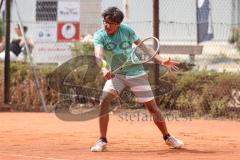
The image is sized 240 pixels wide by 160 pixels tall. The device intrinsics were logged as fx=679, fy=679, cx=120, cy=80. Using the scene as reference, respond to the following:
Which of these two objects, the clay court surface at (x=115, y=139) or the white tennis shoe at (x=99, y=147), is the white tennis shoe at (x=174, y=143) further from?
the white tennis shoe at (x=99, y=147)

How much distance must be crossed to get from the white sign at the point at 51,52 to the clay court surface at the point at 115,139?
3.62 meters

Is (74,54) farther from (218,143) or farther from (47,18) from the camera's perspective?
(218,143)

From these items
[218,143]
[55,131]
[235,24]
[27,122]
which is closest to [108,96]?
[218,143]

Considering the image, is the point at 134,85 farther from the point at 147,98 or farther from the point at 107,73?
the point at 107,73

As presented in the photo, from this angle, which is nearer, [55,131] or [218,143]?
[218,143]

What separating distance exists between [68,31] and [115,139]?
8255 mm

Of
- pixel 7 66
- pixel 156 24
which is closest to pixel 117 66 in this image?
pixel 156 24

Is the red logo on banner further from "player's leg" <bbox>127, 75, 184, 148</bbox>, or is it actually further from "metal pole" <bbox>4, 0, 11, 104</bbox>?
"player's leg" <bbox>127, 75, 184, 148</bbox>

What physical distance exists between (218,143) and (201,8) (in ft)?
19.7

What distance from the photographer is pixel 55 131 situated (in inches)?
451

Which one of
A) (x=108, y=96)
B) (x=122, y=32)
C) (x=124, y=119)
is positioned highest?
(x=122, y=32)

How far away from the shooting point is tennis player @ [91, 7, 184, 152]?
348 inches

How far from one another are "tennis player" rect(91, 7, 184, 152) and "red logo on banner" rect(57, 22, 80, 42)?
9094 millimetres

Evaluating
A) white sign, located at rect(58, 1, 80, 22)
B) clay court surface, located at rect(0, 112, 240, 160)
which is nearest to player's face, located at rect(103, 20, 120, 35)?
clay court surface, located at rect(0, 112, 240, 160)
